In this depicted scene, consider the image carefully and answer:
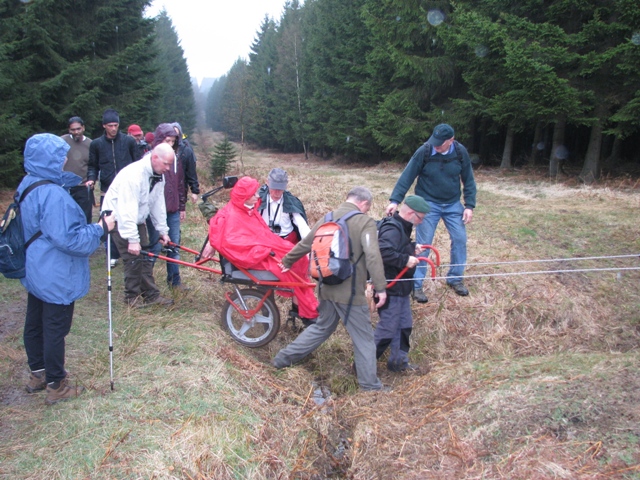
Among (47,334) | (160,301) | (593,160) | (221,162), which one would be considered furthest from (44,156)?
(593,160)

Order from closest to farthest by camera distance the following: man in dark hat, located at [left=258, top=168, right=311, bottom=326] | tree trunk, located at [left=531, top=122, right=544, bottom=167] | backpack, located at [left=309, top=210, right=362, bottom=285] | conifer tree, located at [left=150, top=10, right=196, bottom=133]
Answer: backpack, located at [left=309, top=210, right=362, bottom=285]
man in dark hat, located at [left=258, top=168, right=311, bottom=326]
tree trunk, located at [left=531, top=122, right=544, bottom=167]
conifer tree, located at [left=150, top=10, right=196, bottom=133]

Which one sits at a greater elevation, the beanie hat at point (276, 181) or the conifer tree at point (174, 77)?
the conifer tree at point (174, 77)

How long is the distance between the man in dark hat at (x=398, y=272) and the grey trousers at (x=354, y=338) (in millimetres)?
378

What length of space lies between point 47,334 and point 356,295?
2.56 m

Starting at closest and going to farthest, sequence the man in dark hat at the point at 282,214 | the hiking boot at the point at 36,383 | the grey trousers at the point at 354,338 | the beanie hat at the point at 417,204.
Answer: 1. the hiking boot at the point at 36,383
2. the grey trousers at the point at 354,338
3. the beanie hat at the point at 417,204
4. the man in dark hat at the point at 282,214

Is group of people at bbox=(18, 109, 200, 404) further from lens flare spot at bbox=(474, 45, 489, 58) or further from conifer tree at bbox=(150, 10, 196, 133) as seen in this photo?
conifer tree at bbox=(150, 10, 196, 133)

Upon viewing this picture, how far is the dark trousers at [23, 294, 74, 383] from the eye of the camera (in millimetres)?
3606

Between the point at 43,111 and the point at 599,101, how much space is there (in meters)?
16.7

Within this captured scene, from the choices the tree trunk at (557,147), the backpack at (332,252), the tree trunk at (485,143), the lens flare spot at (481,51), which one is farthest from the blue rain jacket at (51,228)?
the tree trunk at (485,143)

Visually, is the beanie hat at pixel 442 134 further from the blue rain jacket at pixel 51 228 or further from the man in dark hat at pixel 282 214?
the blue rain jacket at pixel 51 228

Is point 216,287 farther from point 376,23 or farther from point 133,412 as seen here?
point 376,23

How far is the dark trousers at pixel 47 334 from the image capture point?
3606 mm

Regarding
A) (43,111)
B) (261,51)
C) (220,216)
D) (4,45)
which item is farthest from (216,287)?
(261,51)

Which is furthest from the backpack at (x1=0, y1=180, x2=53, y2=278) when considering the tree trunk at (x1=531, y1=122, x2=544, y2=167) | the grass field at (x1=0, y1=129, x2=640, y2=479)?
the tree trunk at (x1=531, y1=122, x2=544, y2=167)
